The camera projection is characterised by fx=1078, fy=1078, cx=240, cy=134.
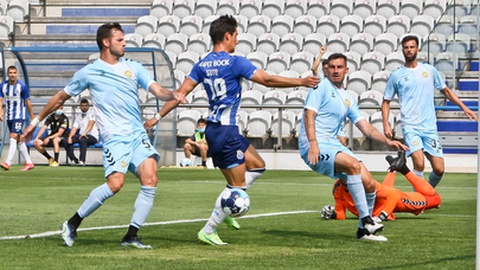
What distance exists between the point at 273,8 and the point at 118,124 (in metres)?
22.2

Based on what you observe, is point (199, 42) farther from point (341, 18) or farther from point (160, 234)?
point (160, 234)

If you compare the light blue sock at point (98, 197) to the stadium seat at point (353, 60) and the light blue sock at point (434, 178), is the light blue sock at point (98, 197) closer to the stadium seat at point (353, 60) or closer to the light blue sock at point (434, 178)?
the light blue sock at point (434, 178)

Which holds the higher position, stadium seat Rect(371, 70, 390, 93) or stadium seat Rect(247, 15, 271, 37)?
stadium seat Rect(247, 15, 271, 37)

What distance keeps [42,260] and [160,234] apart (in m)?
2.30

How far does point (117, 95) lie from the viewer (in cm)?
925

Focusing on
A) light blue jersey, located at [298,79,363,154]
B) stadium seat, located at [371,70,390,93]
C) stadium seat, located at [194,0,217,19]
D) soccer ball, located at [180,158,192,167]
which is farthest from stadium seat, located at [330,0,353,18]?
light blue jersey, located at [298,79,363,154]

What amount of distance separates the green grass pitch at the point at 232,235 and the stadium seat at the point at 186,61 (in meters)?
11.4

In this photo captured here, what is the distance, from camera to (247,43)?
29531 mm

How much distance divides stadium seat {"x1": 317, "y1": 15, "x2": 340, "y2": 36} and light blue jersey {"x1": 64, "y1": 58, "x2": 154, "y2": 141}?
20.6 m

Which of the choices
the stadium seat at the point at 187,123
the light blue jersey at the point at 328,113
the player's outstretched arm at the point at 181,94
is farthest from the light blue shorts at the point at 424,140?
the stadium seat at the point at 187,123

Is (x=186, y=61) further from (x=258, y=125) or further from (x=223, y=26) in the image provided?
(x=223, y=26)

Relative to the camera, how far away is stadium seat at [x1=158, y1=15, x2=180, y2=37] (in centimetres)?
3105

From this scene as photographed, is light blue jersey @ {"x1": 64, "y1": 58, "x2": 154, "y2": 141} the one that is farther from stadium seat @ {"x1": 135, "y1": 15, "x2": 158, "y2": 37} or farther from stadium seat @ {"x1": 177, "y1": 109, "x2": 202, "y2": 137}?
stadium seat @ {"x1": 135, "y1": 15, "x2": 158, "y2": 37}

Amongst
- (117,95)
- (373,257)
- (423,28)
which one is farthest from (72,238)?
(423,28)
